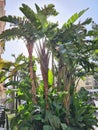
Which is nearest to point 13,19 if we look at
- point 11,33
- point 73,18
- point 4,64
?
point 11,33

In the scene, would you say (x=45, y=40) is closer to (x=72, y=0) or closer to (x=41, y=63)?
(x=41, y=63)

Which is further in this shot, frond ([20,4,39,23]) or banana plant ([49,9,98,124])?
frond ([20,4,39,23])

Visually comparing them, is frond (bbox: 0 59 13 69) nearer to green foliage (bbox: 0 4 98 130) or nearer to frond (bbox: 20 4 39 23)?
green foliage (bbox: 0 4 98 130)

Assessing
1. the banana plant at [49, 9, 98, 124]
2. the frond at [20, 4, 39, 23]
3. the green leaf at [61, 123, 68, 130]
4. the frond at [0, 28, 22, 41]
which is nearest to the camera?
the banana plant at [49, 9, 98, 124]


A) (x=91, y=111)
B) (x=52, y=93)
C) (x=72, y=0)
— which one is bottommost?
(x=91, y=111)

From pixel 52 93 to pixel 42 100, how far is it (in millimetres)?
645

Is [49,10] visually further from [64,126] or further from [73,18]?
[64,126]

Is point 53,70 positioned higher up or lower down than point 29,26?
lower down

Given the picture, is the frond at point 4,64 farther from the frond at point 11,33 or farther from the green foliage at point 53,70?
the frond at point 11,33

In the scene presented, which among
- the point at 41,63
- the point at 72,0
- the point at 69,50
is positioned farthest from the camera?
the point at 72,0

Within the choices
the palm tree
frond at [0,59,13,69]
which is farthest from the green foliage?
frond at [0,59,13,69]

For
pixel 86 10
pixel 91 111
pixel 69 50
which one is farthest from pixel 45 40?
pixel 91 111

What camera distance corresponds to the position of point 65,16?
40.2 feet

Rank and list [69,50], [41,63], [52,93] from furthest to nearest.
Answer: [52,93], [41,63], [69,50]
